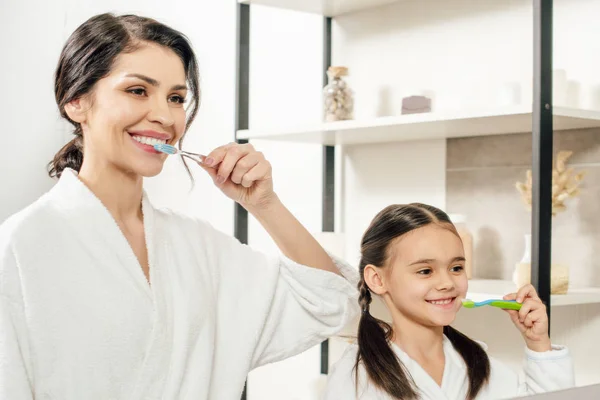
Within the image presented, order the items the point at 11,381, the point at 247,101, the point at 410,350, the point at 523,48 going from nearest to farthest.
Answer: the point at 11,381, the point at 410,350, the point at 247,101, the point at 523,48

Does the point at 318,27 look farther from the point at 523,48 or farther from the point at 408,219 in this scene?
the point at 408,219

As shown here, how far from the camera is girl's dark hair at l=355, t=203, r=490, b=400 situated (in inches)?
32.3

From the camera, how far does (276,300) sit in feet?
2.46

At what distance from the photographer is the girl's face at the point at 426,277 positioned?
2.80ft

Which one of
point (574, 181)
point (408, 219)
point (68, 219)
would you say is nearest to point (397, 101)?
point (574, 181)

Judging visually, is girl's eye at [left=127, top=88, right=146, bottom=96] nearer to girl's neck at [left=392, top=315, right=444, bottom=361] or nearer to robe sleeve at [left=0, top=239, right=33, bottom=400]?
robe sleeve at [left=0, top=239, right=33, bottom=400]

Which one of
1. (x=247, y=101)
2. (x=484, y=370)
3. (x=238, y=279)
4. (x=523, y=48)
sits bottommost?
(x=484, y=370)

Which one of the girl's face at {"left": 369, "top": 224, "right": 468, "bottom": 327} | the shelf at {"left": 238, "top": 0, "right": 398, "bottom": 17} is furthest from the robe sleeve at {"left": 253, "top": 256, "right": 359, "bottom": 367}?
the shelf at {"left": 238, "top": 0, "right": 398, "bottom": 17}

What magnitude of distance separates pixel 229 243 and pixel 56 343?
22 centimetres

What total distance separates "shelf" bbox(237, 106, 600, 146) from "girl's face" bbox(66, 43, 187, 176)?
0.54 metres

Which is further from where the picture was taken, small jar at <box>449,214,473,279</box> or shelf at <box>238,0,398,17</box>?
shelf at <box>238,0,398,17</box>

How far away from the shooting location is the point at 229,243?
0.74m

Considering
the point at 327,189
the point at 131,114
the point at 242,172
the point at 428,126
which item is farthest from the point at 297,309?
the point at 327,189

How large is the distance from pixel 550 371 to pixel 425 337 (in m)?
0.13
